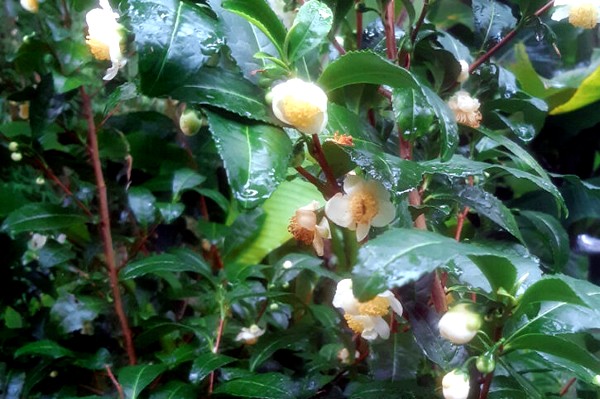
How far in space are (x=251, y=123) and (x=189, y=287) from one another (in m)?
0.46

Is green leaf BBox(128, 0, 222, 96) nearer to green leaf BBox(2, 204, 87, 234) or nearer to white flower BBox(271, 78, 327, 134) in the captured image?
white flower BBox(271, 78, 327, 134)

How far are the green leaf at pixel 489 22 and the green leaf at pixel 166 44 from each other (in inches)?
16.7

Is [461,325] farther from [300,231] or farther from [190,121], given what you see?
[190,121]

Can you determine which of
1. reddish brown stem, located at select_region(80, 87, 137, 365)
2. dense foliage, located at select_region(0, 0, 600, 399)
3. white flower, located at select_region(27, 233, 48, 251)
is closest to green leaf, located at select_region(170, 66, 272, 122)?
dense foliage, located at select_region(0, 0, 600, 399)

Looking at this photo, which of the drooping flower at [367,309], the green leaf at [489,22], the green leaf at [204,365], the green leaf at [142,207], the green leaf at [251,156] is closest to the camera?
the green leaf at [251,156]

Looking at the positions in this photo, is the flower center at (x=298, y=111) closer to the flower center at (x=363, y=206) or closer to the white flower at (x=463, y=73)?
the flower center at (x=363, y=206)

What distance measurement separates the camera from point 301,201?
983 millimetres

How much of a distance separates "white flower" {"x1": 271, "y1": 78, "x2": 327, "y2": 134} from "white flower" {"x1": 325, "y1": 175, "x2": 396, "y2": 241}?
0.08m

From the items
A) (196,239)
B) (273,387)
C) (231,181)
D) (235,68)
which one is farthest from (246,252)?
(231,181)

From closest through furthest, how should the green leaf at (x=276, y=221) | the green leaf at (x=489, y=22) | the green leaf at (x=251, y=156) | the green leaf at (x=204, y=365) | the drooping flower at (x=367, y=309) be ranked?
the green leaf at (x=251, y=156) < the drooping flower at (x=367, y=309) < the green leaf at (x=204, y=365) < the green leaf at (x=489, y=22) < the green leaf at (x=276, y=221)

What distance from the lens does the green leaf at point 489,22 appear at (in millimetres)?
750

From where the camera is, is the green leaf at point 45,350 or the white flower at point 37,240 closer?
the green leaf at point 45,350

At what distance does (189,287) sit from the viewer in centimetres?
87

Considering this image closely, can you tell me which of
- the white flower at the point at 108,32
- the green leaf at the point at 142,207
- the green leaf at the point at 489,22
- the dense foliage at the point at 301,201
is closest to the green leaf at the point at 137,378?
the dense foliage at the point at 301,201
